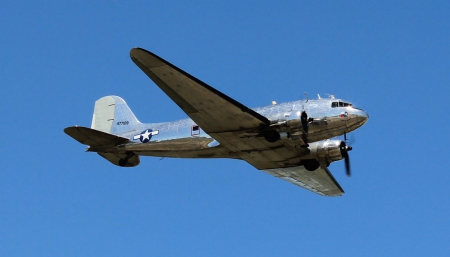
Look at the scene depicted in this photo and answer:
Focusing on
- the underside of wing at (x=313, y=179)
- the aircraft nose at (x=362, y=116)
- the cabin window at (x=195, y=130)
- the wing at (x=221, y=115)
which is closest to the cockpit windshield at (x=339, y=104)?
the aircraft nose at (x=362, y=116)

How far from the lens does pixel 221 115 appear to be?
85.0 ft

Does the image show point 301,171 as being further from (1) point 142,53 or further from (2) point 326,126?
(1) point 142,53

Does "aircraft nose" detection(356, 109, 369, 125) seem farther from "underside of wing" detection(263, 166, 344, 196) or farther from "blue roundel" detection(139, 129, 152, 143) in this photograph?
"blue roundel" detection(139, 129, 152, 143)

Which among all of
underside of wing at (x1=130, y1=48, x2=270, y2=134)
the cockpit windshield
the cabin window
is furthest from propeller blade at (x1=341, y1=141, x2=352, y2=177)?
the cabin window

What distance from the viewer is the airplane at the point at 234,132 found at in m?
25.1

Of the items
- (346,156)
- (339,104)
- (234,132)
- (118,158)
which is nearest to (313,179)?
(346,156)

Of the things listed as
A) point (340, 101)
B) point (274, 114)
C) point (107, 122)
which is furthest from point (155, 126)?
point (340, 101)

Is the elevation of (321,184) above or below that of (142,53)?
below

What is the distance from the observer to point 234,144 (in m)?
27.6

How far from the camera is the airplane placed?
82.5ft

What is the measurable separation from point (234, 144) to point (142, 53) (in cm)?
640

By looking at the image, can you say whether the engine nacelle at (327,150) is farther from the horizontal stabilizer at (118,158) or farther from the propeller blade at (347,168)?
the horizontal stabilizer at (118,158)

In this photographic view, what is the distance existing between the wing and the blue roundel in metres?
4.21

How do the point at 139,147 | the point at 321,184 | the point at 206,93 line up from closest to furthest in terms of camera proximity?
the point at 206,93 → the point at 139,147 → the point at 321,184
